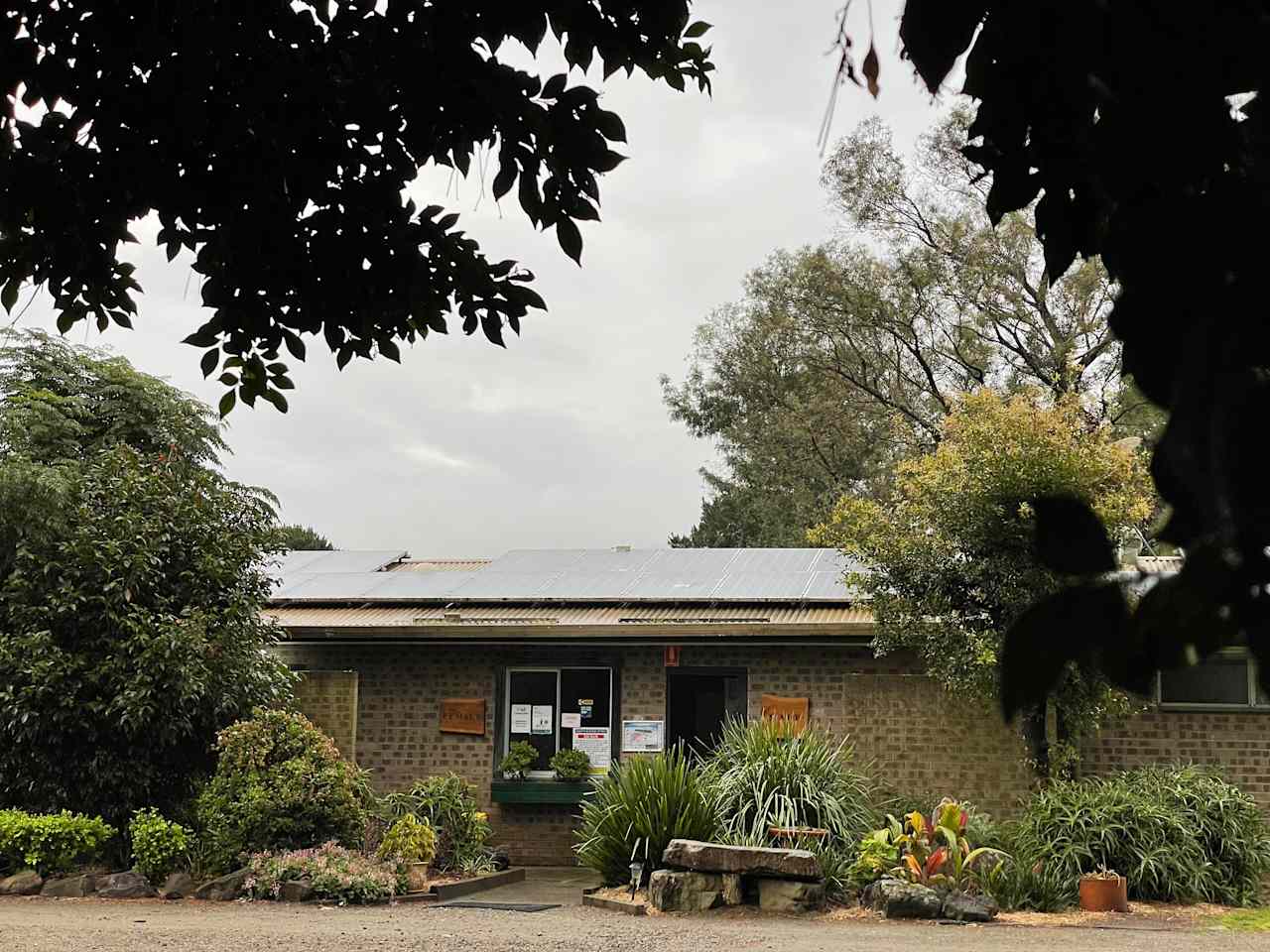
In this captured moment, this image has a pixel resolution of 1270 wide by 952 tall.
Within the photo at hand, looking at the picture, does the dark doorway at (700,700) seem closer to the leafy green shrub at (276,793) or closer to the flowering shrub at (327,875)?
the leafy green shrub at (276,793)

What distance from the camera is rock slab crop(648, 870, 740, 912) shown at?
10844mm

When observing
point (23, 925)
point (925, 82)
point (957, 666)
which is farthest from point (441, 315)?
point (957, 666)

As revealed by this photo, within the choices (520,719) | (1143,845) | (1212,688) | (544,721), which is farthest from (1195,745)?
(520,719)

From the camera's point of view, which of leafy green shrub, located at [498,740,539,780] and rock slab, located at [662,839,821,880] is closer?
rock slab, located at [662,839,821,880]

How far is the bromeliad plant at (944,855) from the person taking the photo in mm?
11055

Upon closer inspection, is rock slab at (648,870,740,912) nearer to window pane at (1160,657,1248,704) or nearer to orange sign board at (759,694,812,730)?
orange sign board at (759,694,812,730)

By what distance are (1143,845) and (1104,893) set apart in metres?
0.80

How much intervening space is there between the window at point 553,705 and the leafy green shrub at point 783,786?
3011 millimetres

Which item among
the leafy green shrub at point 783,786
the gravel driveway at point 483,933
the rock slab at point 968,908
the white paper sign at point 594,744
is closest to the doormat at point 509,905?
the gravel driveway at point 483,933

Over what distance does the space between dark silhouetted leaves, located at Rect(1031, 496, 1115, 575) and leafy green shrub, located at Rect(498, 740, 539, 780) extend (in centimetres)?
1432

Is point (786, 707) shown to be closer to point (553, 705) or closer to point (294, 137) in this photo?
point (553, 705)

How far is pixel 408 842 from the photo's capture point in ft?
39.9

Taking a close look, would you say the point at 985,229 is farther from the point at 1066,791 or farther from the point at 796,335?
the point at 1066,791

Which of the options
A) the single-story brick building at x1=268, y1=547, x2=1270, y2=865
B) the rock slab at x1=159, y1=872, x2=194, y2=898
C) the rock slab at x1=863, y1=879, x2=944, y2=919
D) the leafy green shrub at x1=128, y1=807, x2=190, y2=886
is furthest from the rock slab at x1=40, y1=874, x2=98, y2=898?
the rock slab at x1=863, y1=879, x2=944, y2=919
